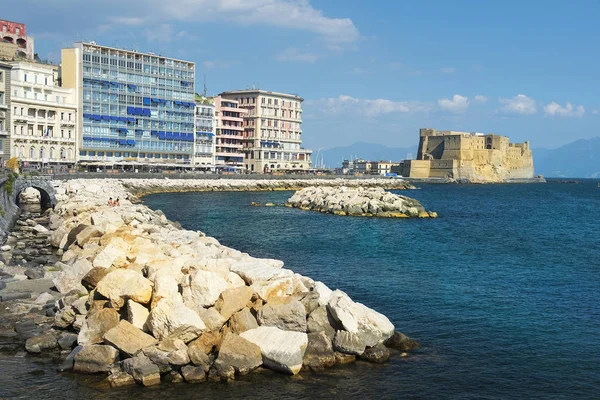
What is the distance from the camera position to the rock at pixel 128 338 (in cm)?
1195

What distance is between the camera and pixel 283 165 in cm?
11638

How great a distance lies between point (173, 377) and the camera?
38.0ft

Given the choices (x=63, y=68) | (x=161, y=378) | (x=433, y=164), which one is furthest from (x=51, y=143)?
(x=433, y=164)

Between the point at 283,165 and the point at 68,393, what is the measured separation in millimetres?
105982

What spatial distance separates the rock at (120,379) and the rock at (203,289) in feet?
7.48

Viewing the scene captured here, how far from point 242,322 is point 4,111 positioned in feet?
158

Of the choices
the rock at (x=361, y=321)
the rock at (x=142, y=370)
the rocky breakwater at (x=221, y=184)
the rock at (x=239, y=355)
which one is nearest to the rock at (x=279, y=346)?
the rock at (x=239, y=355)

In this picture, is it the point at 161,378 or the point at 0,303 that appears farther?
the point at 0,303

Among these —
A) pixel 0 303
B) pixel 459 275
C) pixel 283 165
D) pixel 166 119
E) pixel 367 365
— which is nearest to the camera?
pixel 367 365

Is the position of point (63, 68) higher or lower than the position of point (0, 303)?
higher

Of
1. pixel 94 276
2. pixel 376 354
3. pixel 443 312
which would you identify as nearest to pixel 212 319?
pixel 376 354

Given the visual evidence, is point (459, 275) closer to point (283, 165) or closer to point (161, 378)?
point (161, 378)

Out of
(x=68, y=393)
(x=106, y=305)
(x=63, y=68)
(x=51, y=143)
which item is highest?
(x=63, y=68)

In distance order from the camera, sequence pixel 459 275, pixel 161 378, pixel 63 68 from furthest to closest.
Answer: pixel 63 68 < pixel 459 275 < pixel 161 378
